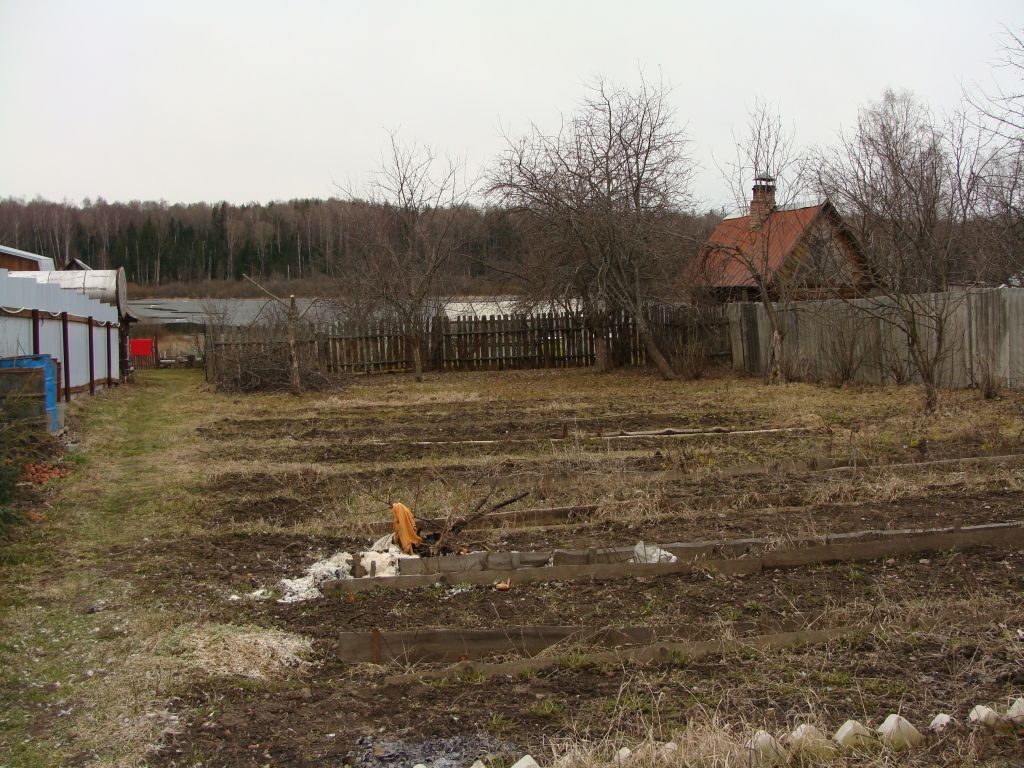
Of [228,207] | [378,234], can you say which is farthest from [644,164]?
[228,207]

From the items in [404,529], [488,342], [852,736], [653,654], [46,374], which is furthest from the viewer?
[488,342]

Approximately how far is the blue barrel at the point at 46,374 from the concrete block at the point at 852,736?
10.6 m

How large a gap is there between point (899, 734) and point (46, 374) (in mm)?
11178

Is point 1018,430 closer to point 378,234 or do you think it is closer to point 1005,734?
point 1005,734

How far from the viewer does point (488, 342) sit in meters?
28.0

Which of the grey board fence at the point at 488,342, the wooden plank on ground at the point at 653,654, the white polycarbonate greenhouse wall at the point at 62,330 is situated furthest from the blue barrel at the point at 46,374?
the grey board fence at the point at 488,342

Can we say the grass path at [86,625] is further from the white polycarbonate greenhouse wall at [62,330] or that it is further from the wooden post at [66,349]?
the wooden post at [66,349]

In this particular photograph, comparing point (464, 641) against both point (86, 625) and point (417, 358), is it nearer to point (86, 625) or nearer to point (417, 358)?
point (86, 625)

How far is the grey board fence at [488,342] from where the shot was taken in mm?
24672

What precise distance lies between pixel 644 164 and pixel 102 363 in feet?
46.3

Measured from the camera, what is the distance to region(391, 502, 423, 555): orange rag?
6.43m

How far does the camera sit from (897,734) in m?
3.17

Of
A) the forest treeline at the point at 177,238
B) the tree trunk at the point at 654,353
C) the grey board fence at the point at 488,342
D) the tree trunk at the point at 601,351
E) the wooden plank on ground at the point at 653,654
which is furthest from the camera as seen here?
the forest treeline at the point at 177,238

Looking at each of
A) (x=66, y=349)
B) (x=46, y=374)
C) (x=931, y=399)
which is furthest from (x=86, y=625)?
(x=66, y=349)
